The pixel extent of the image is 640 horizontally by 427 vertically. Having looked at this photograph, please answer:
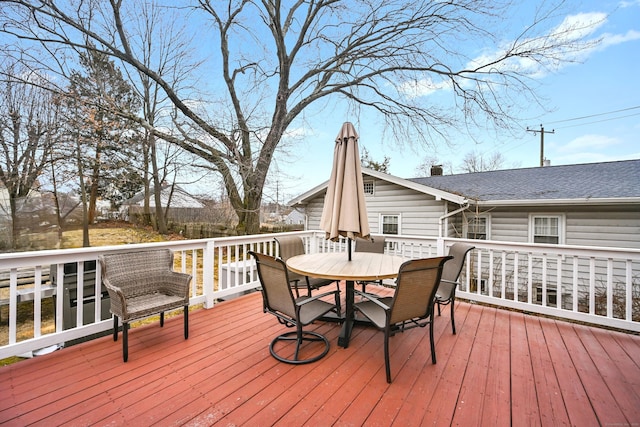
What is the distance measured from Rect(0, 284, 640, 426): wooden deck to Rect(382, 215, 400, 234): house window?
5.72m

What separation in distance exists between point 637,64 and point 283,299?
395 inches

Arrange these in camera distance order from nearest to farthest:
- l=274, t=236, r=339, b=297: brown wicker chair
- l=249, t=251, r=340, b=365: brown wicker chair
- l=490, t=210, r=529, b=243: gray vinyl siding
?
l=249, t=251, r=340, b=365: brown wicker chair, l=274, t=236, r=339, b=297: brown wicker chair, l=490, t=210, r=529, b=243: gray vinyl siding

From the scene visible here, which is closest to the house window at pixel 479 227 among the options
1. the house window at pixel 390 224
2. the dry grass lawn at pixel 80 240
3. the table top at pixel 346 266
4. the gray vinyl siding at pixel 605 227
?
the gray vinyl siding at pixel 605 227

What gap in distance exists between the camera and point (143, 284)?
2.99 metres

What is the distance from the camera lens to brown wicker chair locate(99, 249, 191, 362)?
99.1 inches

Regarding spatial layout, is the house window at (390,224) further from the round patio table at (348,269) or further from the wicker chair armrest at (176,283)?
the wicker chair armrest at (176,283)

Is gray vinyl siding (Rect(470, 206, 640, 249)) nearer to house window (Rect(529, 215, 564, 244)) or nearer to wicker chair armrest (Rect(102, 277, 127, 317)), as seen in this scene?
house window (Rect(529, 215, 564, 244))

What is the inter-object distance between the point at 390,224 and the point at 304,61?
6.07 m

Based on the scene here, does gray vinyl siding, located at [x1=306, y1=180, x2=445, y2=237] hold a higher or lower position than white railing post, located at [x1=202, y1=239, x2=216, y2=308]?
higher

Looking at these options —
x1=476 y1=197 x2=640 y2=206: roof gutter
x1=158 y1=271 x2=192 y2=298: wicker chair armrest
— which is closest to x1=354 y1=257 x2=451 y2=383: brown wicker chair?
x1=158 y1=271 x2=192 y2=298: wicker chair armrest

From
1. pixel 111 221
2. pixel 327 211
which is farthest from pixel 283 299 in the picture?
pixel 111 221

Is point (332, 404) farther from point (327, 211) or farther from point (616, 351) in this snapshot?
point (616, 351)

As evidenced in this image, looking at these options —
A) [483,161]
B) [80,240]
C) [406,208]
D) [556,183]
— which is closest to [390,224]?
[406,208]

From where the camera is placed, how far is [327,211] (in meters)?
3.14
